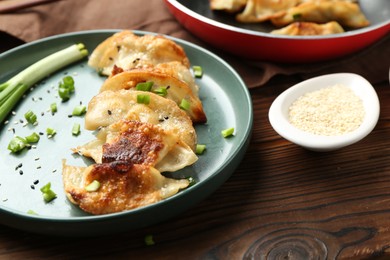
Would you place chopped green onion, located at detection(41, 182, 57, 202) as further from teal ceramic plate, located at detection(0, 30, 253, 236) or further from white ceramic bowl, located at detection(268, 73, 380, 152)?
white ceramic bowl, located at detection(268, 73, 380, 152)

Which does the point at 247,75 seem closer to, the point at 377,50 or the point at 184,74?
the point at 184,74

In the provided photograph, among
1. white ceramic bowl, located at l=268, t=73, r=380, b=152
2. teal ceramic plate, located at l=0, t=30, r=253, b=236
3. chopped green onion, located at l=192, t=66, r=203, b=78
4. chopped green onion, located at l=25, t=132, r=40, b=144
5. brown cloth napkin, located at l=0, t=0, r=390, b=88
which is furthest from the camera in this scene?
brown cloth napkin, located at l=0, t=0, r=390, b=88

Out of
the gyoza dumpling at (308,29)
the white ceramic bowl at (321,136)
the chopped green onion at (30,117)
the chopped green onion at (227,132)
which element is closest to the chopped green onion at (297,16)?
the gyoza dumpling at (308,29)

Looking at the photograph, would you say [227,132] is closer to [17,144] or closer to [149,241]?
[149,241]

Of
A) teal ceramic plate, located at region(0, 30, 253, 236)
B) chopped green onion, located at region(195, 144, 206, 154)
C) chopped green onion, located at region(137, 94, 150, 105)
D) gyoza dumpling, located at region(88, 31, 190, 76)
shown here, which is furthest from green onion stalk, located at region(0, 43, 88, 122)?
chopped green onion, located at region(195, 144, 206, 154)

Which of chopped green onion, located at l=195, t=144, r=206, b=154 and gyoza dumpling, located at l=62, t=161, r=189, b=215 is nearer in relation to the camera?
gyoza dumpling, located at l=62, t=161, r=189, b=215

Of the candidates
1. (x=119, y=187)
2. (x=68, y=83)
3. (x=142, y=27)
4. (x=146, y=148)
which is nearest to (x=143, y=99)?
(x=146, y=148)

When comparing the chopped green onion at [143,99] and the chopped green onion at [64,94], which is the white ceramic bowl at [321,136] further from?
the chopped green onion at [64,94]

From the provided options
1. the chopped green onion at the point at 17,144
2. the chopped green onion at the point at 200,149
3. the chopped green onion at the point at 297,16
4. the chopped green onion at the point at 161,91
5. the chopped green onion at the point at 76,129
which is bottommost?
the chopped green onion at the point at 200,149
